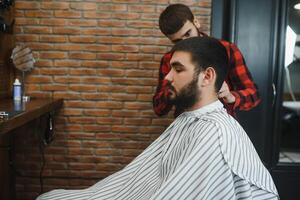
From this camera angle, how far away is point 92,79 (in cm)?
274

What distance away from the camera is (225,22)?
2.70 metres

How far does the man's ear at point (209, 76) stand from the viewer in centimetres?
124

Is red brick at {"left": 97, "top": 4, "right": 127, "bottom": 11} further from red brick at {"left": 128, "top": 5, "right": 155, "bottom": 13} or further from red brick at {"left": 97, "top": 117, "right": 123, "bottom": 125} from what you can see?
red brick at {"left": 97, "top": 117, "right": 123, "bottom": 125}

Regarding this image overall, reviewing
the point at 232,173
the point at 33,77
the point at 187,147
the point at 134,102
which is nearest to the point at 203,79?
the point at 187,147

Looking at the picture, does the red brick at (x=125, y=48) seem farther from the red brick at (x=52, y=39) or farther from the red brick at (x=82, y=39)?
the red brick at (x=52, y=39)

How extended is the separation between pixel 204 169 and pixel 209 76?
38 cm

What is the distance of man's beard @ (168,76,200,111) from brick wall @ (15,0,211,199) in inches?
58.1

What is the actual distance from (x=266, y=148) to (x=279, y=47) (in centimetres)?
91

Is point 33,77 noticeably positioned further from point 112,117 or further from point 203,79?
point 203,79

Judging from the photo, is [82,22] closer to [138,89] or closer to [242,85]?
[138,89]

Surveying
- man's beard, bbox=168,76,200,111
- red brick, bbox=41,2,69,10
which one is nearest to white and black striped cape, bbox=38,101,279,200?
man's beard, bbox=168,76,200,111

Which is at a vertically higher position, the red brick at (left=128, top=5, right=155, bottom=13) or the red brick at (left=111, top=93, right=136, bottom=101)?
the red brick at (left=128, top=5, right=155, bottom=13)

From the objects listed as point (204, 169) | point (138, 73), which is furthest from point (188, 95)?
point (138, 73)

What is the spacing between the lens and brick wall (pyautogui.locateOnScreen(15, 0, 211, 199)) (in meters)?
2.67
